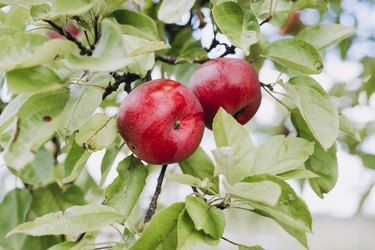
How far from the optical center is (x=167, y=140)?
80 centimetres

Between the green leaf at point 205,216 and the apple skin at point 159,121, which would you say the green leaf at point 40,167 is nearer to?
the apple skin at point 159,121

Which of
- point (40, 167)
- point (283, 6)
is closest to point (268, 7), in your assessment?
point (283, 6)

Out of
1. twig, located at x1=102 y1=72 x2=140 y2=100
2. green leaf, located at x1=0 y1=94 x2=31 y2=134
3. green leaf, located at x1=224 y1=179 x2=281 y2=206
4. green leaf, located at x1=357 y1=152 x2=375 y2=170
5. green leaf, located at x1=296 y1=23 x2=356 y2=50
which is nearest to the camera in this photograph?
green leaf, located at x1=224 y1=179 x2=281 y2=206

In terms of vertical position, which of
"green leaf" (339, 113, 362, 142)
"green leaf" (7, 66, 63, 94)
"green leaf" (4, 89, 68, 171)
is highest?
"green leaf" (7, 66, 63, 94)

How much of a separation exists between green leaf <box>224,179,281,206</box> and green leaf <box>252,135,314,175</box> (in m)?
0.11

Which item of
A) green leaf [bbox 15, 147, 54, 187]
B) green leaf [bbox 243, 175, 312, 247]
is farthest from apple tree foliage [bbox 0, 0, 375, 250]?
green leaf [bbox 15, 147, 54, 187]

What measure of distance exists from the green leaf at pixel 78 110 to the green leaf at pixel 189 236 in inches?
7.1

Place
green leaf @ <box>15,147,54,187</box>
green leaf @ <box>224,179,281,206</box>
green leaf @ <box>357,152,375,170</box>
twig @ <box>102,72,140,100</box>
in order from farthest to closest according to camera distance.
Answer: green leaf @ <box>357,152,375,170</box> < green leaf @ <box>15,147,54,187</box> < twig @ <box>102,72,140,100</box> < green leaf @ <box>224,179,281,206</box>

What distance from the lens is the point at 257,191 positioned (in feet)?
2.09

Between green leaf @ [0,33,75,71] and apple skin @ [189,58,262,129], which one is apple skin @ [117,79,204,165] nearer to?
apple skin @ [189,58,262,129]

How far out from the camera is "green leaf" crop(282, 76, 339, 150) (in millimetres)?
788

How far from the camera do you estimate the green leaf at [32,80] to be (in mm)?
628

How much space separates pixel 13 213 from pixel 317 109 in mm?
689

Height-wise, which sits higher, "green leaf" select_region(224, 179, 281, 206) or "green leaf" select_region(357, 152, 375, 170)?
"green leaf" select_region(224, 179, 281, 206)
